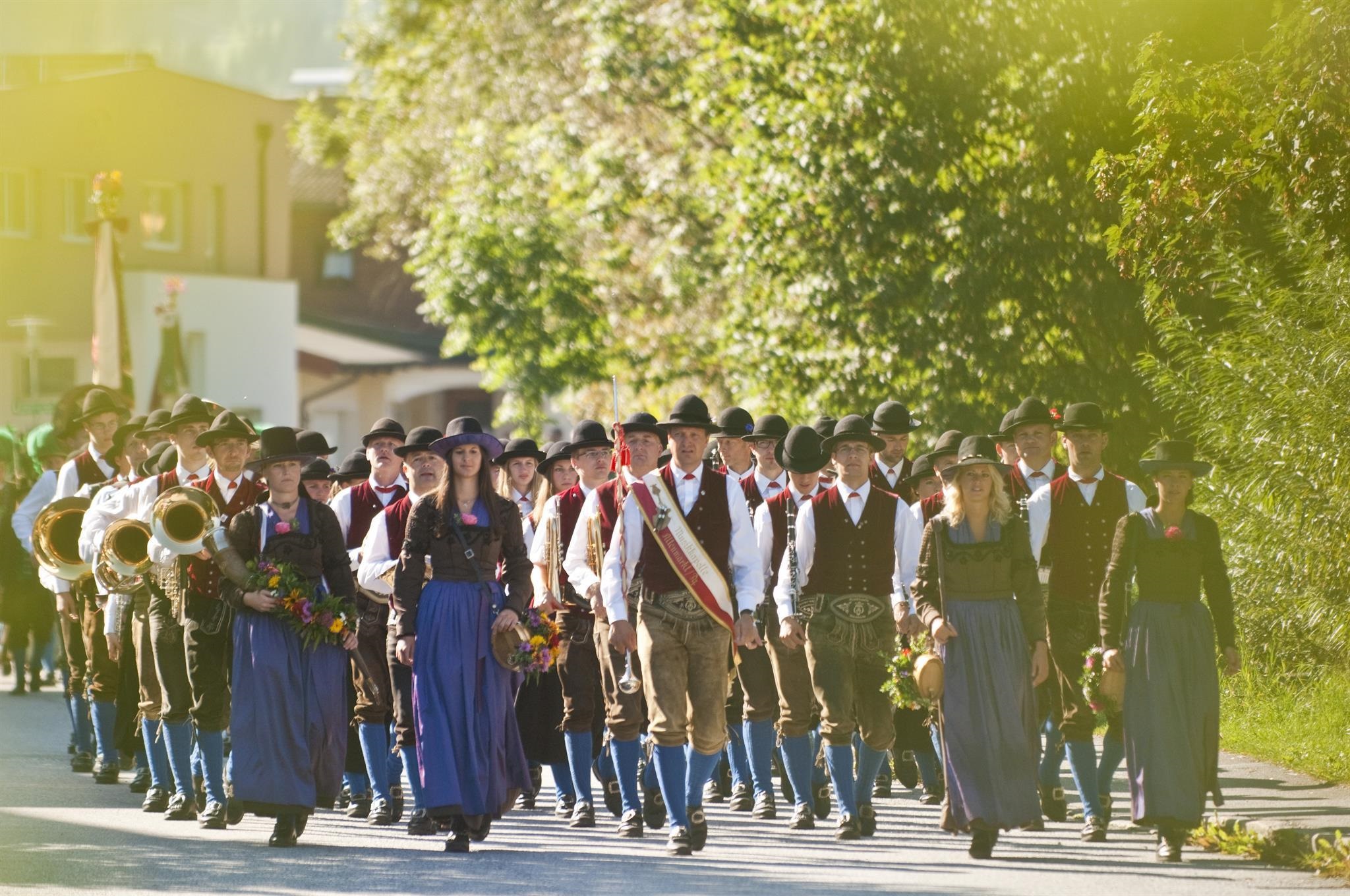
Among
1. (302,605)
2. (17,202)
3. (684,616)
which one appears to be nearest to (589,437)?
(684,616)

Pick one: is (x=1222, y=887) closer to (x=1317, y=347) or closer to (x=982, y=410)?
(x=1317, y=347)

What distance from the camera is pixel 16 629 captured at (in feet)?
64.9

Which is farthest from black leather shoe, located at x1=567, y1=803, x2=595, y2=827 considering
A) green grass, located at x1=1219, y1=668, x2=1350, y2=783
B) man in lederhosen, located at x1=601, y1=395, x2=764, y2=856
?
green grass, located at x1=1219, y1=668, x2=1350, y2=783

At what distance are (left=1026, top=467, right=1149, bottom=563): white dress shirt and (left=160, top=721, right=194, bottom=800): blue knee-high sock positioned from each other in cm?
477

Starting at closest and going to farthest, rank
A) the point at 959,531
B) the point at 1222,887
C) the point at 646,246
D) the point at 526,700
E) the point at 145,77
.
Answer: the point at 145,77, the point at 1222,887, the point at 959,531, the point at 526,700, the point at 646,246

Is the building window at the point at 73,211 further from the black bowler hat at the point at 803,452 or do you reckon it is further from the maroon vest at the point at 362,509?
the black bowler hat at the point at 803,452

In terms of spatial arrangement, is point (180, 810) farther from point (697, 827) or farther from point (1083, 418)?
point (1083, 418)

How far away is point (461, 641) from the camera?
10320mm

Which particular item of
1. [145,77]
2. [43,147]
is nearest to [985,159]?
[43,147]

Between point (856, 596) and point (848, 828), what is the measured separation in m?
1.24

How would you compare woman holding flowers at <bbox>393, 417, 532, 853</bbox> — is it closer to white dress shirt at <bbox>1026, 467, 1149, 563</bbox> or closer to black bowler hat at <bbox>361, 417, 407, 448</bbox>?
black bowler hat at <bbox>361, 417, 407, 448</bbox>

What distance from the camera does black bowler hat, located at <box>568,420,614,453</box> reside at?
39.5ft

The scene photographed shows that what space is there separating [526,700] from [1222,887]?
4465mm

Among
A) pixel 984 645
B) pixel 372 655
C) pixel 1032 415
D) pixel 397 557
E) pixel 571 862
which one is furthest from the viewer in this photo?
pixel 1032 415
